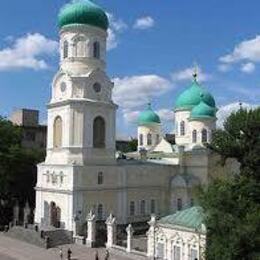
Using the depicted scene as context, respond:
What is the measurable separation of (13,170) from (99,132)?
10835mm

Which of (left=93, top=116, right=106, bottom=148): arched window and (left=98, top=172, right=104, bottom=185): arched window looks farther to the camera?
(left=93, top=116, right=106, bottom=148): arched window

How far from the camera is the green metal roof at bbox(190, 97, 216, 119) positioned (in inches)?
2114

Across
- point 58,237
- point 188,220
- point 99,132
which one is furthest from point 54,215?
point 188,220

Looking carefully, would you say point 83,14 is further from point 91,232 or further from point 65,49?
point 91,232

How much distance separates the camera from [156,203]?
49.7 meters

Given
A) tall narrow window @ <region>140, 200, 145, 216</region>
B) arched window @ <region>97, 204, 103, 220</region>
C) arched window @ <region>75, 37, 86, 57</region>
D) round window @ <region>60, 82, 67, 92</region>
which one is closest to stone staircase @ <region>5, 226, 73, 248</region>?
arched window @ <region>97, 204, 103, 220</region>

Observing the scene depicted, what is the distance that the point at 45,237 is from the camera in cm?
3991

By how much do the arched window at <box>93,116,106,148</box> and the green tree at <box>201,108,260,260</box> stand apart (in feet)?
54.8

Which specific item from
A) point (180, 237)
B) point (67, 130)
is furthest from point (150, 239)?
point (67, 130)

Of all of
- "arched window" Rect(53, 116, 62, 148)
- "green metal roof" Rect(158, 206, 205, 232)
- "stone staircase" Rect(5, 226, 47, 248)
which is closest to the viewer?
"green metal roof" Rect(158, 206, 205, 232)

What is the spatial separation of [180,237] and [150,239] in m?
2.62

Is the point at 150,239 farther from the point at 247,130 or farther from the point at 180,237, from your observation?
the point at 247,130

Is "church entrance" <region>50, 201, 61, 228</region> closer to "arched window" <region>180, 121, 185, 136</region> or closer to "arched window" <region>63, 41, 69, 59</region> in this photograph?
"arched window" <region>63, 41, 69, 59</region>

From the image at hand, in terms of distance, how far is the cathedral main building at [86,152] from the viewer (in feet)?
142
